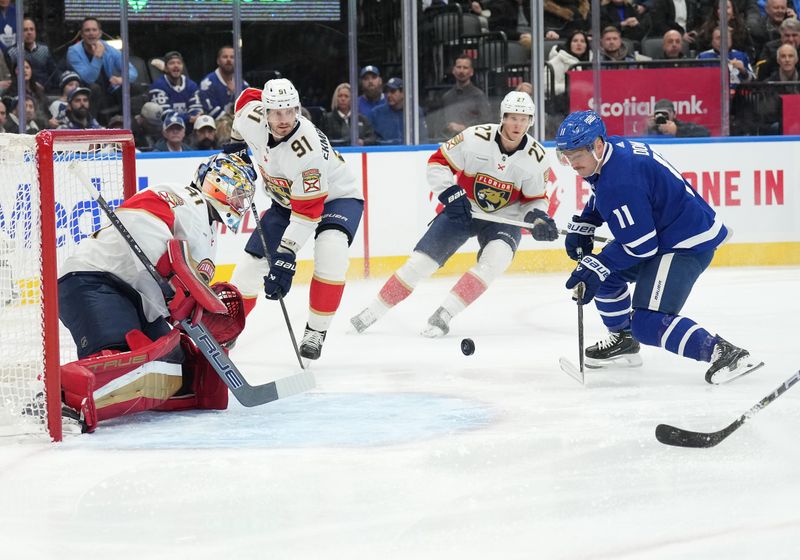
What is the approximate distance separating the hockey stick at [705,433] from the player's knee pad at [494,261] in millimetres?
1930

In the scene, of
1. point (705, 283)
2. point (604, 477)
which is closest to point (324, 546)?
point (604, 477)

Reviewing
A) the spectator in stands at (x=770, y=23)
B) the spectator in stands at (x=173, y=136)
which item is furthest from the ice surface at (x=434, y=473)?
the spectator in stands at (x=770, y=23)

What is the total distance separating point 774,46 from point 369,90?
2416mm

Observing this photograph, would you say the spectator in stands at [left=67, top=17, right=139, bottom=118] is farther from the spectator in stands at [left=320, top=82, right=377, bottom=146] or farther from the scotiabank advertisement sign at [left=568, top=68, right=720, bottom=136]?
the scotiabank advertisement sign at [left=568, top=68, right=720, bottom=136]

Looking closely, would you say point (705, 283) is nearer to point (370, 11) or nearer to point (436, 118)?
point (436, 118)

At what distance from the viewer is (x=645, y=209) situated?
11.7 ft

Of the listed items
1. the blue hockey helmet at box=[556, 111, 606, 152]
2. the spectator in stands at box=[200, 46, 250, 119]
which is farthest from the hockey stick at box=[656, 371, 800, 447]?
the spectator in stands at box=[200, 46, 250, 119]

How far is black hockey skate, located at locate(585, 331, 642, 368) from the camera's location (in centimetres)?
410

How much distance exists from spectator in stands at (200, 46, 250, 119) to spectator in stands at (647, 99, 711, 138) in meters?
2.38

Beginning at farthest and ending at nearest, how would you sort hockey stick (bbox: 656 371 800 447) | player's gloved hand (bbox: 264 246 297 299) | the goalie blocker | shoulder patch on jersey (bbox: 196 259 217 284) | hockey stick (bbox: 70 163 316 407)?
1. player's gloved hand (bbox: 264 246 297 299)
2. shoulder patch on jersey (bbox: 196 259 217 284)
3. hockey stick (bbox: 70 163 316 407)
4. the goalie blocker
5. hockey stick (bbox: 656 371 800 447)

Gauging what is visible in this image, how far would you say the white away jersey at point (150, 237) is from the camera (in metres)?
3.32

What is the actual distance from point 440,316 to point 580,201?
196 cm

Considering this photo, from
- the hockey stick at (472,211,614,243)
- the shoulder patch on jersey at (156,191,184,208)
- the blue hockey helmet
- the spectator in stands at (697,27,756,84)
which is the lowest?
the hockey stick at (472,211,614,243)

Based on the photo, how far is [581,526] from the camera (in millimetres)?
2412
